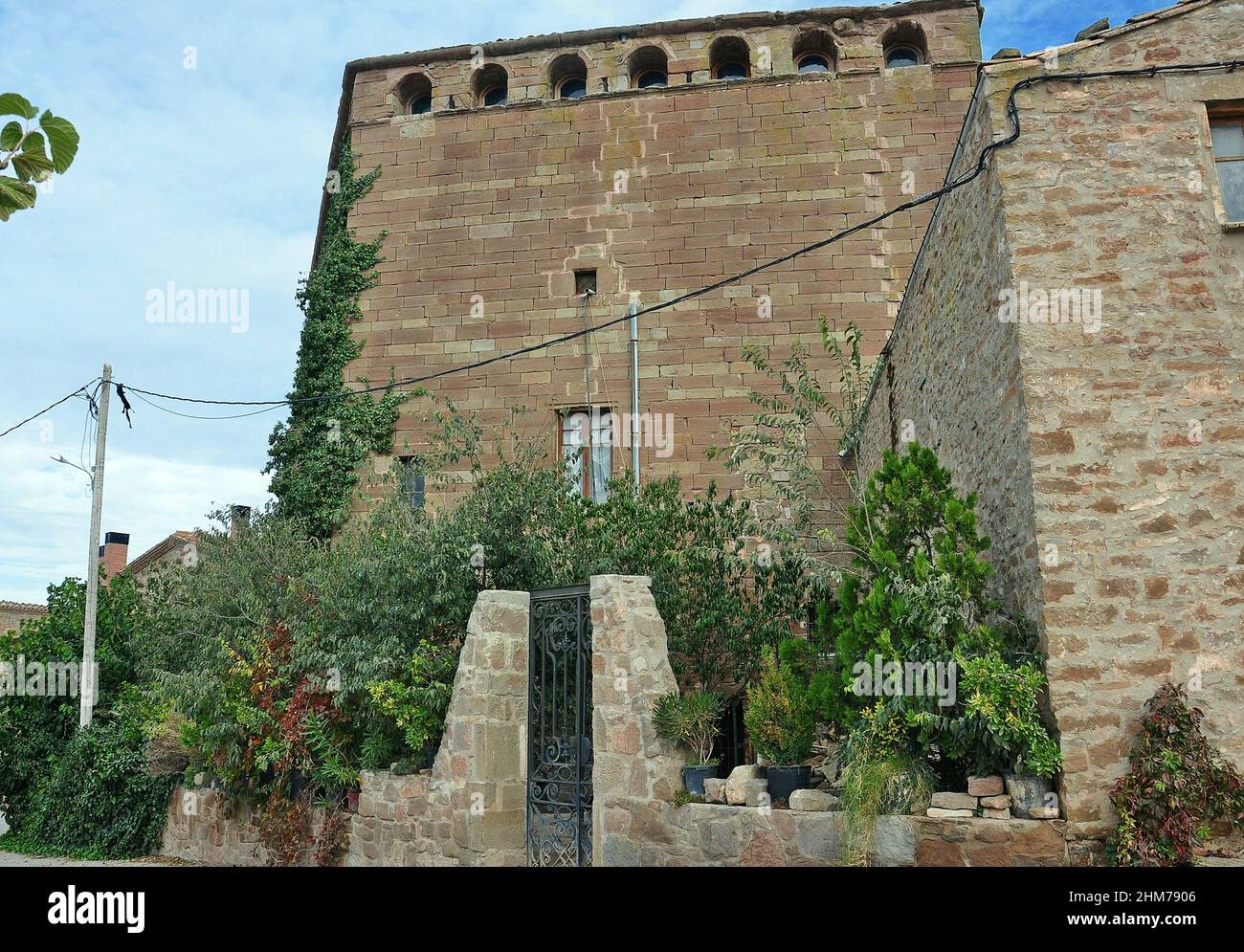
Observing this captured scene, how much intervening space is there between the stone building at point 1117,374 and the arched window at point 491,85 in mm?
10099

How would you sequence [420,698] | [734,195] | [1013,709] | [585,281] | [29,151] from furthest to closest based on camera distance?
1. [585,281]
2. [734,195]
3. [420,698]
4. [1013,709]
5. [29,151]

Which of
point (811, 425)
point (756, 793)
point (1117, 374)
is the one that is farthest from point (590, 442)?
point (1117, 374)

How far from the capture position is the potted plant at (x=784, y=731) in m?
6.50

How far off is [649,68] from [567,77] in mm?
1260

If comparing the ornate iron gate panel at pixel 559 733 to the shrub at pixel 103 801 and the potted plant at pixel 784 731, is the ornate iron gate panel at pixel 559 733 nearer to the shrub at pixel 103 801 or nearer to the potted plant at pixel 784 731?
the potted plant at pixel 784 731

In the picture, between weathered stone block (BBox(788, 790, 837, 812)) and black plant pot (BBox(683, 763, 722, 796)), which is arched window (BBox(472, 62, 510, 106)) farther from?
weathered stone block (BBox(788, 790, 837, 812))

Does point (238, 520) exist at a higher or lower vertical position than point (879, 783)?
higher

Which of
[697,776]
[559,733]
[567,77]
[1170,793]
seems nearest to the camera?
[1170,793]

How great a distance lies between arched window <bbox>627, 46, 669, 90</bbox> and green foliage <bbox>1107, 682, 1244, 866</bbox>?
11977 millimetres

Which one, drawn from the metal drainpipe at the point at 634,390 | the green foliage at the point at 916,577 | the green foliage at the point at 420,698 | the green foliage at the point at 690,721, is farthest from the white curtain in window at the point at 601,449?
the green foliage at the point at 916,577

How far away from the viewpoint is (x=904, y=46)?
14.8 meters

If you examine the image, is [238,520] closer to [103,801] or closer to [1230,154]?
[103,801]

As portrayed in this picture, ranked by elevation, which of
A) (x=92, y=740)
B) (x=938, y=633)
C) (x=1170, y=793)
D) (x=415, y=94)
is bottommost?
(x=92, y=740)

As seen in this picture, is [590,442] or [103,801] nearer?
[103,801]
